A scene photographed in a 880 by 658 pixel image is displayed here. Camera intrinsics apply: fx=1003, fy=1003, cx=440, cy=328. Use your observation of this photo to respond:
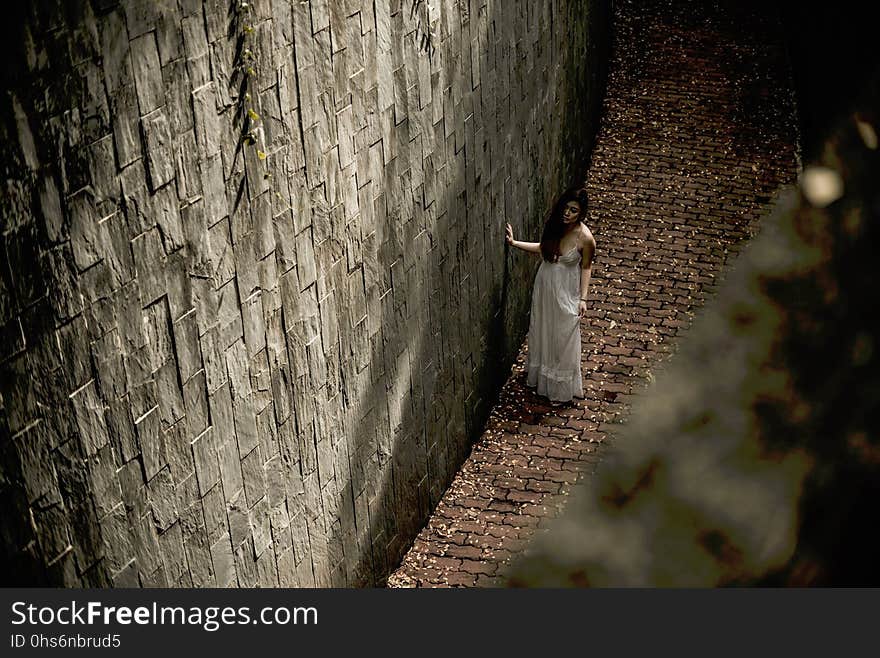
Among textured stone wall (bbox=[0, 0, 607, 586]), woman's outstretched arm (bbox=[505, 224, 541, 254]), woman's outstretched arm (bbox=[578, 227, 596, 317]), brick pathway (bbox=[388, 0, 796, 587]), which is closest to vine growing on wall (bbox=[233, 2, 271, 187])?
textured stone wall (bbox=[0, 0, 607, 586])

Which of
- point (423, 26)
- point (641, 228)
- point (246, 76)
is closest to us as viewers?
point (246, 76)

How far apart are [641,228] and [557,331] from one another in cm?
288

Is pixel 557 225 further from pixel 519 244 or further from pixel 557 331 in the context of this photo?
pixel 557 331

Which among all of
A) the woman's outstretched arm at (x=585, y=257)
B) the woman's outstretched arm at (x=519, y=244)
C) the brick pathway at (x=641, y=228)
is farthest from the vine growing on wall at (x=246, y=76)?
the woman's outstretched arm at (x=585, y=257)

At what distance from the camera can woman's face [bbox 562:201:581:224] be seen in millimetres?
7230

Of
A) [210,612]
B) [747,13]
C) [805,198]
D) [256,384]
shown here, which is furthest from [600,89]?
[210,612]

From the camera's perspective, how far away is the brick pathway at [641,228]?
6.83 meters

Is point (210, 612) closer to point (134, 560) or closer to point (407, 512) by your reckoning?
point (134, 560)

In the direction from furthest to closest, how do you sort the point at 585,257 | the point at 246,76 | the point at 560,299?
the point at 560,299 → the point at 585,257 → the point at 246,76

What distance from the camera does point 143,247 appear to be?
3.57m

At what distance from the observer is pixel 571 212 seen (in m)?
7.27

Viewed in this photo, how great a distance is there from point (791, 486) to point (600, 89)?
6.67 m

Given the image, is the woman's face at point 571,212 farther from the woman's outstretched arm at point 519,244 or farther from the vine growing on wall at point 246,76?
the vine growing on wall at point 246,76

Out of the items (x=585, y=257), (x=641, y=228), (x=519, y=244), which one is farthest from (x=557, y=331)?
(x=641, y=228)
